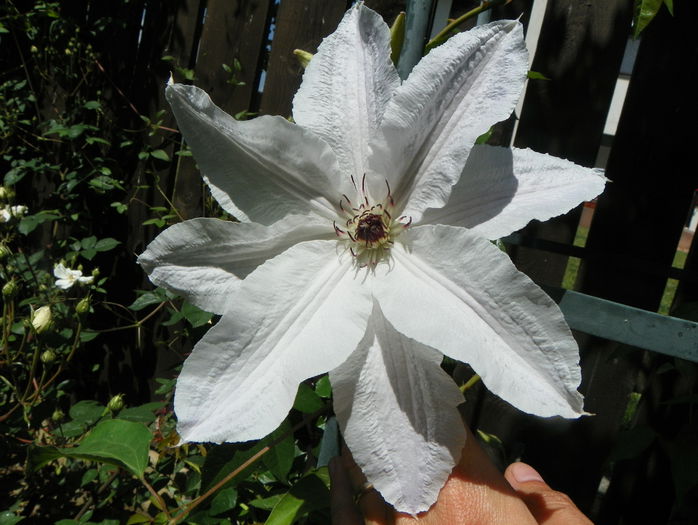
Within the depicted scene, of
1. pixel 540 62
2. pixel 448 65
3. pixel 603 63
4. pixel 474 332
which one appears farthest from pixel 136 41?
pixel 474 332

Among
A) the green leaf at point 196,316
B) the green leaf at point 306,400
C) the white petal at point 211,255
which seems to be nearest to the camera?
the white petal at point 211,255

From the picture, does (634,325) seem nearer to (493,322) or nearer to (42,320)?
(493,322)

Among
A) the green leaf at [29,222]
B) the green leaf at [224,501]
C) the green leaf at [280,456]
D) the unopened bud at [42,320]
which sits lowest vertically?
the green leaf at [224,501]

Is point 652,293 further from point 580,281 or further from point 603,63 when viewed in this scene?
point 603,63

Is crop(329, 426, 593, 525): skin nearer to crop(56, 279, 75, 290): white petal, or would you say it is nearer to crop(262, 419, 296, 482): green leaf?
crop(262, 419, 296, 482): green leaf

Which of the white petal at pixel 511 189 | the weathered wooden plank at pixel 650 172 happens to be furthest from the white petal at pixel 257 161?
the weathered wooden plank at pixel 650 172

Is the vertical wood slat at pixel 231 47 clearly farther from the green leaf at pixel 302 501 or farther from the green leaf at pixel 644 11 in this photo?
the green leaf at pixel 302 501

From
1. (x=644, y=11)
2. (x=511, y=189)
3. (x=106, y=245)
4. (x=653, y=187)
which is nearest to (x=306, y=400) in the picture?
(x=511, y=189)

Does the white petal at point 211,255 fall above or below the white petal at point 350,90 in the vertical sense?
below
